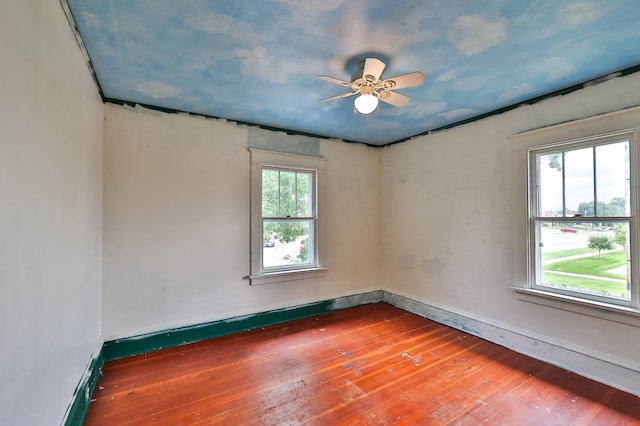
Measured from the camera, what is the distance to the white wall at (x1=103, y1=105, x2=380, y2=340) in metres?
2.74

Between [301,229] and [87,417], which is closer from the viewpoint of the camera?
[87,417]

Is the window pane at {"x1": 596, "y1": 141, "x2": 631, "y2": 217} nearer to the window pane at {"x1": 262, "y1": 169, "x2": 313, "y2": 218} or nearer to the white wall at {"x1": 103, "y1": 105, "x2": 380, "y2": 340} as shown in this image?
the window pane at {"x1": 262, "y1": 169, "x2": 313, "y2": 218}

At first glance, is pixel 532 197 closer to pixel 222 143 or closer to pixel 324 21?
pixel 324 21

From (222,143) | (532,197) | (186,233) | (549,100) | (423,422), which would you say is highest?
(549,100)

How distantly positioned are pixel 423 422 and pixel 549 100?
2943mm

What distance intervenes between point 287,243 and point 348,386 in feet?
6.28

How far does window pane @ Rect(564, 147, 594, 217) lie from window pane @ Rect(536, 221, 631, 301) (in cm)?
14

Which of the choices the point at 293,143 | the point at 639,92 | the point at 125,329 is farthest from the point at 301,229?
the point at 639,92

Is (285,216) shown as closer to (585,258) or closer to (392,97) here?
(392,97)

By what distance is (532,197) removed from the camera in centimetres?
278

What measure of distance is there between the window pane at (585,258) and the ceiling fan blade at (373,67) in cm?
219

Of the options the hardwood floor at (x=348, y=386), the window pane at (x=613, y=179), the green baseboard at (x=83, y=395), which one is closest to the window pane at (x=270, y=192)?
the hardwood floor at (x=348, y=386)

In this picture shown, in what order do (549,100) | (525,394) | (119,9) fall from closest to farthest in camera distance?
1. (119,9)
2. (525,394)
3. (549,100)

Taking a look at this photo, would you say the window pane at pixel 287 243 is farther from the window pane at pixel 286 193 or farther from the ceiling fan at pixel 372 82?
the ceiling fan at pixel 372 82
